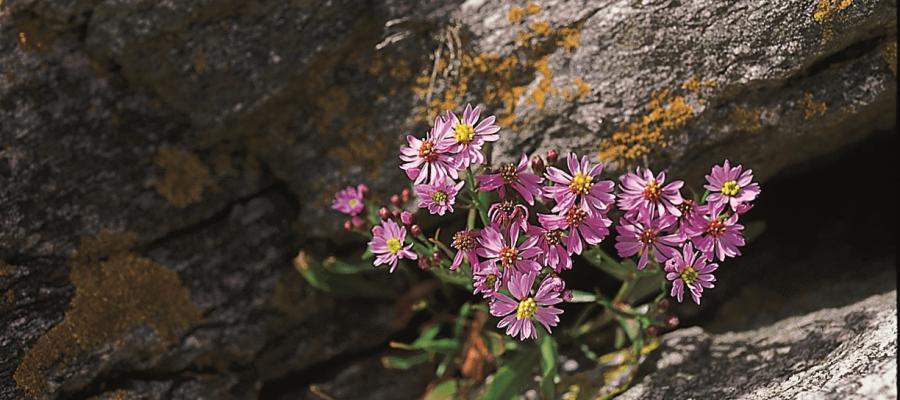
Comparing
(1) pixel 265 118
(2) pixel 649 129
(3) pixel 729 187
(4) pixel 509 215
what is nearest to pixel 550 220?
(4) pixel 509 215

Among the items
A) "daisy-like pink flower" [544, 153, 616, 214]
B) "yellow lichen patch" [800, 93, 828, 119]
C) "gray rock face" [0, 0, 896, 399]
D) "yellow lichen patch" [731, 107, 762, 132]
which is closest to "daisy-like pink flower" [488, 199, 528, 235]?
"daisy-like pink flower" [544, 153, 616, 214]

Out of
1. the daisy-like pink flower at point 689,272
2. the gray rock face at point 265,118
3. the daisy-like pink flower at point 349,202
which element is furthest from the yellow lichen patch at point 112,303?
the daisy-like pink flower at point 689,272

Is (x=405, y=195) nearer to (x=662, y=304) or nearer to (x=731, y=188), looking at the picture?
(x=662, y=304)

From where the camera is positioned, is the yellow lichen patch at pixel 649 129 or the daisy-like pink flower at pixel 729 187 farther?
the yellow lichen patch at pixel 649 129

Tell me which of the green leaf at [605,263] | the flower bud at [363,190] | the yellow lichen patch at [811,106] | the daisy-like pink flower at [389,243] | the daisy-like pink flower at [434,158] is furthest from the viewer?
the flower bud at [363,190]

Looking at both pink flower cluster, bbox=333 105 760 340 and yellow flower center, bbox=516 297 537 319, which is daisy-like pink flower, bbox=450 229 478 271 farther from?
yellow flower center, bbox=516 297 537 319

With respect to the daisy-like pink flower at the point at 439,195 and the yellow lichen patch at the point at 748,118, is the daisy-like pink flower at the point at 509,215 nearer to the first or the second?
the daisy-like pink flower at the point at 439,195

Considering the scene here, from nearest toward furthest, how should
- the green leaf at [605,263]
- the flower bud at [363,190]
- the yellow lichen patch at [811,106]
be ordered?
the green leaf at [605,263] → the yellow lichen patch at [811,106] → the flower bud at [363,190]
